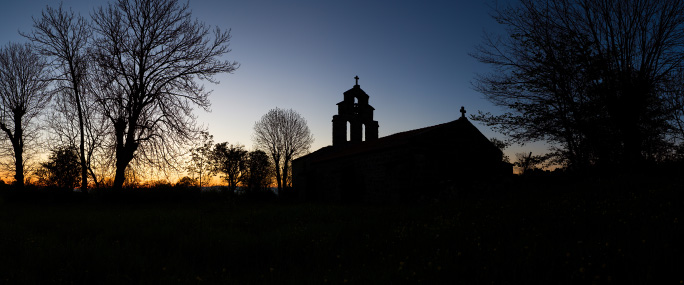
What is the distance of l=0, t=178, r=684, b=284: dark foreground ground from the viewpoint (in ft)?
14.8

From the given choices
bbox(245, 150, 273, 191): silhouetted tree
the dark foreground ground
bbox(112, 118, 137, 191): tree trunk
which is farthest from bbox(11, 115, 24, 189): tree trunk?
bbox(245, 150, 273, 191): silhouetted tree

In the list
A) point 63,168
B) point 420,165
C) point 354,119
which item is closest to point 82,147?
point 63,168

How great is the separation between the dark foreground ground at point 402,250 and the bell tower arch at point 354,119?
62.4 ft

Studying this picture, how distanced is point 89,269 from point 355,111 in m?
24.1

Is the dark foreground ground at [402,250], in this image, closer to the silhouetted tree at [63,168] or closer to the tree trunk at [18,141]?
the tree trunk at [18,141]

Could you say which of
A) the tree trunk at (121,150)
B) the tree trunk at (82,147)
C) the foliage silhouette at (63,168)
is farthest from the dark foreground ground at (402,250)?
the foliage silhouette at (63,168)

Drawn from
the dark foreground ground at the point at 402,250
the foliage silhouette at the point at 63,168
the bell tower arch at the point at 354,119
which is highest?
the bell tower arch at the point at 354,119

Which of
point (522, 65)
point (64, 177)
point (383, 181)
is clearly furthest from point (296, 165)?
point (522, 65)

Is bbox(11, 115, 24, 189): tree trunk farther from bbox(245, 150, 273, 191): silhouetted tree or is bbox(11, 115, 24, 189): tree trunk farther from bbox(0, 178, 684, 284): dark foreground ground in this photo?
bbox(245, 150, 273, 191): silhouetted tree

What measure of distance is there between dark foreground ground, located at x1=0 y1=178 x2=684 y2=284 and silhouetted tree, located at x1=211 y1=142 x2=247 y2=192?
34.1m

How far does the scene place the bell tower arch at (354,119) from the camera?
28.1m

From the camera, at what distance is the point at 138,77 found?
19.5 meters

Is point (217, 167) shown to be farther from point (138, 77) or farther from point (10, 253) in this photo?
point (10, 253)

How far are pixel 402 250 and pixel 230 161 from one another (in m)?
40.5
